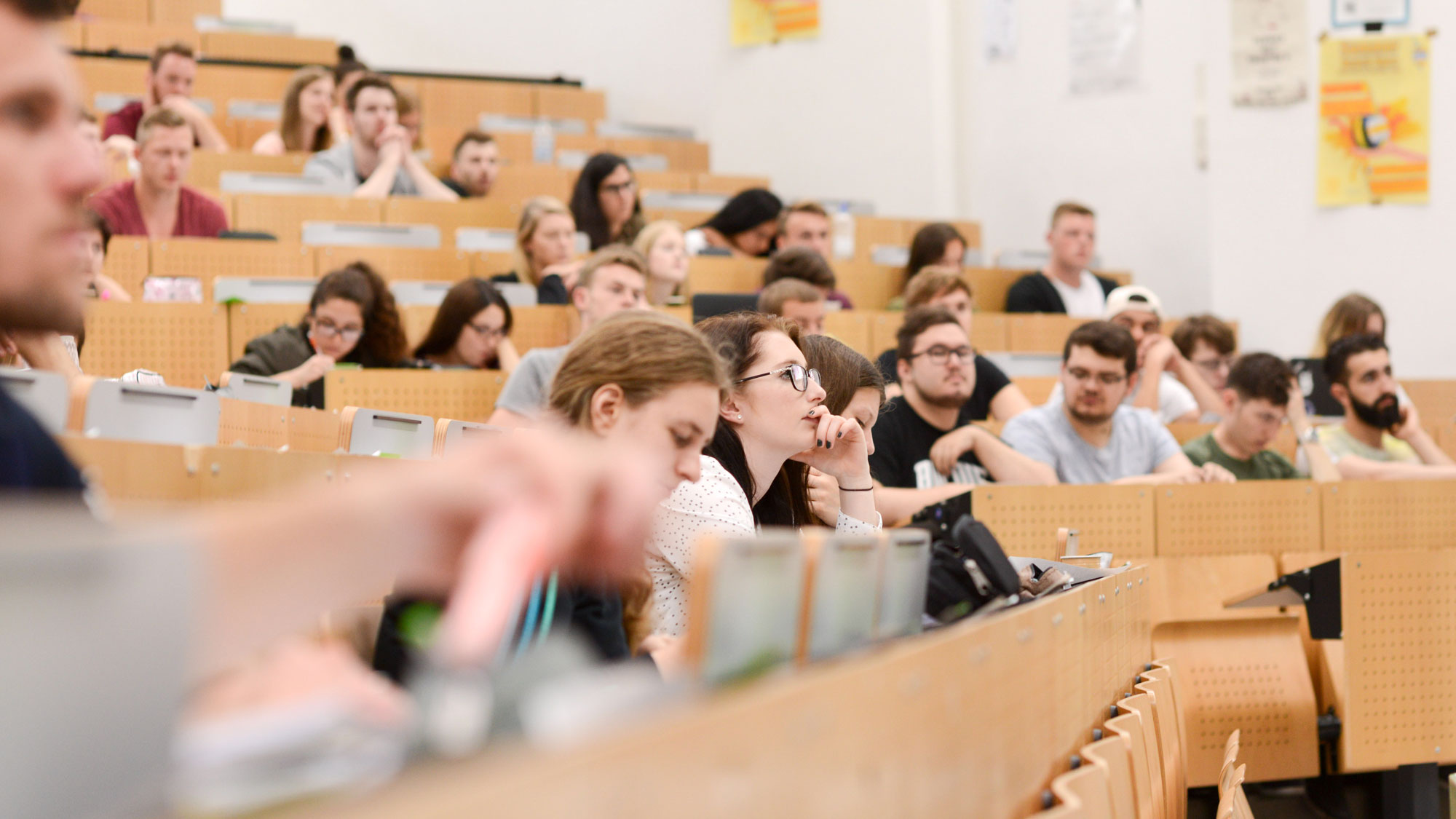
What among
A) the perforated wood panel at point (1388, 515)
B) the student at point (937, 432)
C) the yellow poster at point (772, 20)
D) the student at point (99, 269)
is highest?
the yellow poster at point (772, 20)

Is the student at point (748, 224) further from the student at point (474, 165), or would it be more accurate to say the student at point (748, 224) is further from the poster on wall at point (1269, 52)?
the poster on wall at point (1269, 52)

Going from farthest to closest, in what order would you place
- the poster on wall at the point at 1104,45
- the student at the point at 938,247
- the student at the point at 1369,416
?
1. the poster on wall at the point at 1104,45
2. the student at the point at 938,247
3. the student at the point at 1369,416

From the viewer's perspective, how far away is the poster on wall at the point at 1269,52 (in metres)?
6.22

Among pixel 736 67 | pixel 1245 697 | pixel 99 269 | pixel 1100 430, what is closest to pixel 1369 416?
pixel 1100 430

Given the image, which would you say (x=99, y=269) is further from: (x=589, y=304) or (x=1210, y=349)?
(x=1210, y=349)

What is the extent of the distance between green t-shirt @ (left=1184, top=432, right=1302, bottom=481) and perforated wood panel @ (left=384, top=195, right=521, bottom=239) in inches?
116

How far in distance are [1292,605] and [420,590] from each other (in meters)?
3.15

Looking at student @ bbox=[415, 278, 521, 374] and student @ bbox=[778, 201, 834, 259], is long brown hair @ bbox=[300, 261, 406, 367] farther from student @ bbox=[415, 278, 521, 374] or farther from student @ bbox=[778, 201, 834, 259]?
student @ bbox=[778, 201, 834, 259]

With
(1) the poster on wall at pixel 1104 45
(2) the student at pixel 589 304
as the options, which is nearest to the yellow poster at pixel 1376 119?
(1) the poster on wall at pixel 1104 45

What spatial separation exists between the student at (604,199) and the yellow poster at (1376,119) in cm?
312

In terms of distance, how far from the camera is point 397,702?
2.38 feet

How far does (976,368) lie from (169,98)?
152 inches

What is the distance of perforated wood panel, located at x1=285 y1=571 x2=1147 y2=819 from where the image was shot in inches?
26.1

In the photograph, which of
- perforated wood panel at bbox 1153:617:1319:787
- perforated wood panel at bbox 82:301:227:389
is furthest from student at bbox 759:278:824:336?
perforated wood panel at bbox 82:301:227:389
